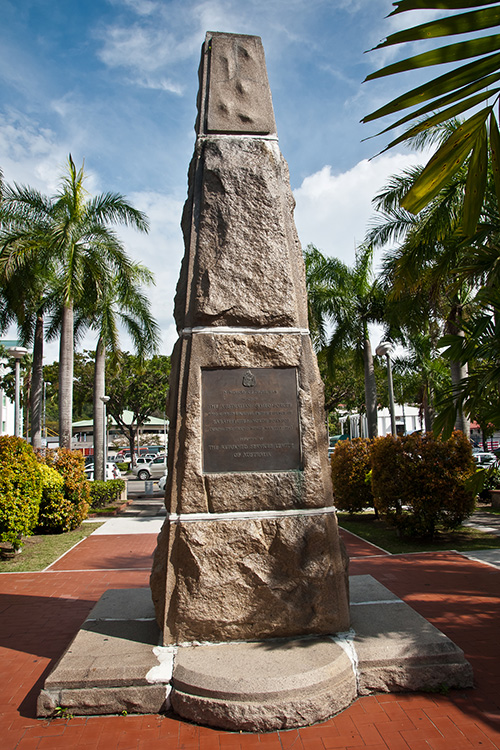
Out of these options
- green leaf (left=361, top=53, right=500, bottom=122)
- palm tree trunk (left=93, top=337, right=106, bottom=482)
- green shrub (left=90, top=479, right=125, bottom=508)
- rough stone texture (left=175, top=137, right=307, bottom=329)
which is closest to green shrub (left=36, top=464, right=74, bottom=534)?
green shrub (left=90, top=479, right=125, bottom=508)

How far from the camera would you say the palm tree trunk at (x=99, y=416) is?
18094 mm

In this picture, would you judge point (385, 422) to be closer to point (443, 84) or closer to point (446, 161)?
point (446, 161)

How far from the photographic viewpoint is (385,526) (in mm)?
11266

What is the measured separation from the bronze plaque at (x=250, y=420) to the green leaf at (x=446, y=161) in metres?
1.69

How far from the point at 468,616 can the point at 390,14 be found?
5073mm

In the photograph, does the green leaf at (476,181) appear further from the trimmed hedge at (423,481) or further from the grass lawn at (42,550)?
the grass lawn at (42,550)

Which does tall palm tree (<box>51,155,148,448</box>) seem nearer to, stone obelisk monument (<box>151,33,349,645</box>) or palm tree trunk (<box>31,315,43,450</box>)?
palm tree trunk (<box>31,315,43,450</box>)

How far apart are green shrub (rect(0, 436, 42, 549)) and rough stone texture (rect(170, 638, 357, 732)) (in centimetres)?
560

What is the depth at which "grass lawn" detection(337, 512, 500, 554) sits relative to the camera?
28.7ft

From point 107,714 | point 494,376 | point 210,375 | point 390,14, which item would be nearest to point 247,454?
point 210,375

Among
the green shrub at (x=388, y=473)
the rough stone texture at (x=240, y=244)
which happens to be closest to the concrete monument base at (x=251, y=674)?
the rough stone texture at (x=240, y=244)

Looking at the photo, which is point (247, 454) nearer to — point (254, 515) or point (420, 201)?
point (254, 515)

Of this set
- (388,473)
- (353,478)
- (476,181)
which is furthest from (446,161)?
(353,478)

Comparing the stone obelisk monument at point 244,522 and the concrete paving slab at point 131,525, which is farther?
the concrete paving slab at point 131,525
